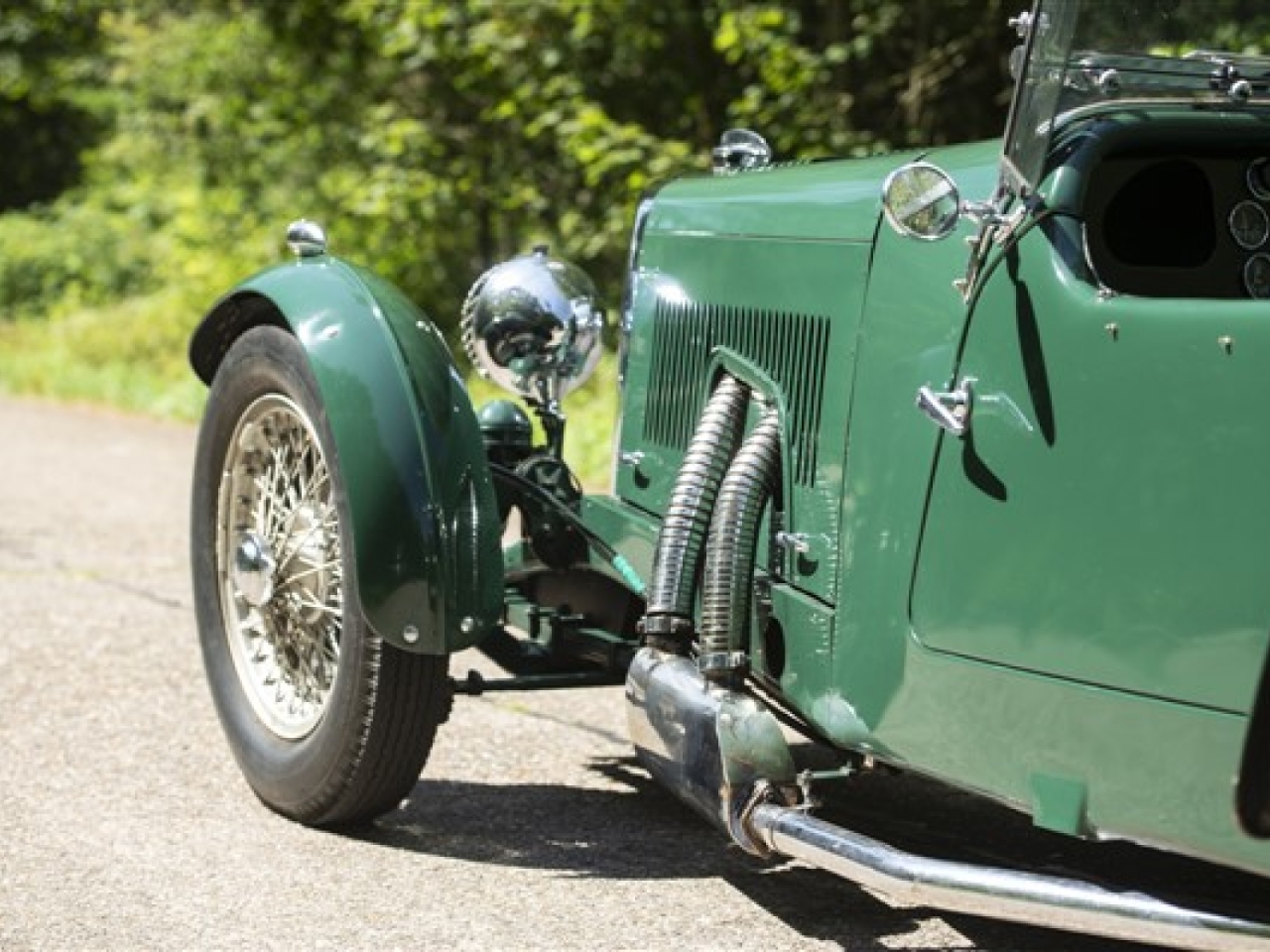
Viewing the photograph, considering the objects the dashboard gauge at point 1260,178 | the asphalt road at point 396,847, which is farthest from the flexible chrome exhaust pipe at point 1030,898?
the dashboard gauge at point 1260,178

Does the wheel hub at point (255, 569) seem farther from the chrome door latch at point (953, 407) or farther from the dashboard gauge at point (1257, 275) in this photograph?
the dashboard gauge at point (1257, 275)

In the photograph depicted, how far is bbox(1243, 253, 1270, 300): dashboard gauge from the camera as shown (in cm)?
385

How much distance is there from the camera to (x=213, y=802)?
4727mm

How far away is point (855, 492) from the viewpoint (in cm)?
373

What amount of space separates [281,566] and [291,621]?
13 centimetres

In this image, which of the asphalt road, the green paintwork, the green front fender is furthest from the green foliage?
the green paintwork

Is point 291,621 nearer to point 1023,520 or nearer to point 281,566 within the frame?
point 281,566

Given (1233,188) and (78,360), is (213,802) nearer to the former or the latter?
(1233,188)

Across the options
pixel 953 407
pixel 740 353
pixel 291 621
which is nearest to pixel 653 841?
pixel 291 621

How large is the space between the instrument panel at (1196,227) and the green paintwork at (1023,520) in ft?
0.59

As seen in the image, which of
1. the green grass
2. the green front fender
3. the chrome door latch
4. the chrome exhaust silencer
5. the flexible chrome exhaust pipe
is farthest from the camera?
the green grass

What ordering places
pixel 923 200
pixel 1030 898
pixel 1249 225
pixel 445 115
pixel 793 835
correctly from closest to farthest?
1. pixel 1030 898
2. pixel 923 200
3. pixel 793 835
4. pixel 1249 225
5. pixel 445 115

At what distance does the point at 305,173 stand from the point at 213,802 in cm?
1381

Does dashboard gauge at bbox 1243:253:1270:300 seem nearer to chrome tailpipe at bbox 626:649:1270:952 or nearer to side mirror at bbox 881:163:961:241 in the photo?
side mirror at bbox 881:163:961:241
